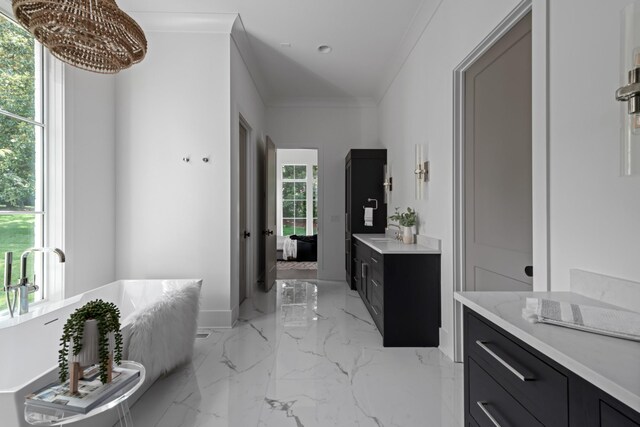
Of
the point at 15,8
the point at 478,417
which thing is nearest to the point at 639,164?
the point at 478,417

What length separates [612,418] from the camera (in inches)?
25.6

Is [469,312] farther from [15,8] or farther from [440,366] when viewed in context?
[15,8]

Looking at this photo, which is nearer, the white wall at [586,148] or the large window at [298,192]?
the white wall at [586,148]

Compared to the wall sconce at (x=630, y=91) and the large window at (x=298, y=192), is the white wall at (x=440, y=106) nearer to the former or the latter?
the wall sconce at (x=630, y=91)

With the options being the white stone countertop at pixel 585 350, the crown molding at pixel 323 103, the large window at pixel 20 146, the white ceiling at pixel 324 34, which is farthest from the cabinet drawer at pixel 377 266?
the crown molding at pixel 323 103

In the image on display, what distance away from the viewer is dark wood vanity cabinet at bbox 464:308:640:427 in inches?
27.3

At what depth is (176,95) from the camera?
3.25 m

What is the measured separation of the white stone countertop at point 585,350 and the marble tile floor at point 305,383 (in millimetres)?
1095

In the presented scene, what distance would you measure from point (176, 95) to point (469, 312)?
317 centimetres

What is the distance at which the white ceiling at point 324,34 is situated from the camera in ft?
9.92

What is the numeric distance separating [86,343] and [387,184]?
3.84 metres

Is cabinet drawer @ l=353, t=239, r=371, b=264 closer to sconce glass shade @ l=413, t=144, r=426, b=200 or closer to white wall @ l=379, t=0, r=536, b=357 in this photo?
white wall @ l=379, t=0, r=536, b=357

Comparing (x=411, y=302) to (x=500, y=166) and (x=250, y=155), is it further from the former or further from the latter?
(x=250, y=155)

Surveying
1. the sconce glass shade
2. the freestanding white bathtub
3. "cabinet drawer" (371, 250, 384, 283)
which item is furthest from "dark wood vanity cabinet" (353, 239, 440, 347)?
the freestanding white bathtub
